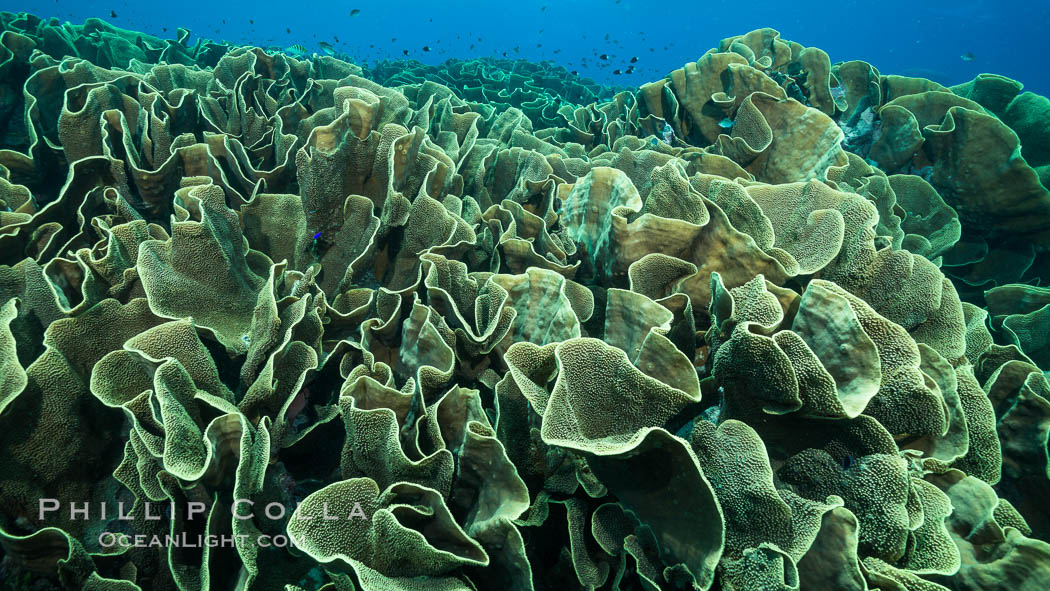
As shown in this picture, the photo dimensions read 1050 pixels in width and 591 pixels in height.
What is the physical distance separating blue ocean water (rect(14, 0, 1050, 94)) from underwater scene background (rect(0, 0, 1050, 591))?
→ 6793cm

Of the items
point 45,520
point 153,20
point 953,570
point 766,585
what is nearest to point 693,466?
point 766,585

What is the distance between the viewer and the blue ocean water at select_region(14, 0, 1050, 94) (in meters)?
82.3

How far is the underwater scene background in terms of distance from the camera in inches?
51.1

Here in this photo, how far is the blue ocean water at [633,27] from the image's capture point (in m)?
82.3

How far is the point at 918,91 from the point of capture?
407 cm

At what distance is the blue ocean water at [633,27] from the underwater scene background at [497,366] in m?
67.9

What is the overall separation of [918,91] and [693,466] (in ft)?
15.7

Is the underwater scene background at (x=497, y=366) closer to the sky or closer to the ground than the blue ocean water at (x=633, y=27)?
closer to the ground

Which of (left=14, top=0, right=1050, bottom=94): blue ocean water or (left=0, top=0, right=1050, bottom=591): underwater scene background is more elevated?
(left=14, top=0, right=1050, bottom=94): blue ocean water

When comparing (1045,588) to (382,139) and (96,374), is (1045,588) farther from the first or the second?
(382,139)

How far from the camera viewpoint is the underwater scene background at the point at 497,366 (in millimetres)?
1299

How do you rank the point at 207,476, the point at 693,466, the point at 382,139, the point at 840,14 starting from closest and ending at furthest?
the point at 693,466, the point at 207,476, the point at 382,139, the point at 840,14

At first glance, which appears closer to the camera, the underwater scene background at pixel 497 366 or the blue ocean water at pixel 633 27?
the underwater scene background at pixel 497 366

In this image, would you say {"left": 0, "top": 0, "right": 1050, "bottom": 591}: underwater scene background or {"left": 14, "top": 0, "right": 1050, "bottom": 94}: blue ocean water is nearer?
{"left": 0, "top": 0, "right": 1050, "bottom": 591}: underwater scene background
